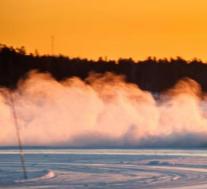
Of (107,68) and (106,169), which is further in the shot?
(107,68)

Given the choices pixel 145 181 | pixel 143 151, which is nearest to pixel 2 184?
pixel 145 181

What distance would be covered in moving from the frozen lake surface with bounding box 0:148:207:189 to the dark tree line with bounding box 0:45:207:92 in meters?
46.7

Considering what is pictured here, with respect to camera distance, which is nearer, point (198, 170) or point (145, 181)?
point (145, 181)

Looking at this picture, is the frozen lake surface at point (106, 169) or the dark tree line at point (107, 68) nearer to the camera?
the frozen lake surface at point (106, 169)

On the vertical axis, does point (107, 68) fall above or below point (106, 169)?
above

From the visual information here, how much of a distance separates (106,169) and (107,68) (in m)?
66.0

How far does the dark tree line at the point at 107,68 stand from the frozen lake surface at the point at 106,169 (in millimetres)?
46679

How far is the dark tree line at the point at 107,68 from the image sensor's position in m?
83.1

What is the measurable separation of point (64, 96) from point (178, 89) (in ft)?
21.7

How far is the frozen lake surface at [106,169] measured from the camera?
20.8 meters

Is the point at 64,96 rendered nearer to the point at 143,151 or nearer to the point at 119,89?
the point at 119,89

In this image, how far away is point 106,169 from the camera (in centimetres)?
2381

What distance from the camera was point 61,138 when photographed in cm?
3594

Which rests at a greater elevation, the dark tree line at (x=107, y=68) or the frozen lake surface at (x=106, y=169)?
the dark tree line at (x=107, y=68)
